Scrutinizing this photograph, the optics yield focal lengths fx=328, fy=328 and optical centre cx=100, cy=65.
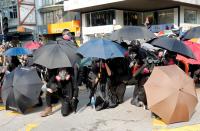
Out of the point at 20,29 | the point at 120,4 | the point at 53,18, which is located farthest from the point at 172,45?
the point at 20,29

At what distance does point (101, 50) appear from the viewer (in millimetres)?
7086

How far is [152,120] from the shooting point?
21.5ft

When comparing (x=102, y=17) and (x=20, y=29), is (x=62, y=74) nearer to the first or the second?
(x=102, y=17)

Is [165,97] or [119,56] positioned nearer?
[165,97]

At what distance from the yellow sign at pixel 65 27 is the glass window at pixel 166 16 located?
8626mm

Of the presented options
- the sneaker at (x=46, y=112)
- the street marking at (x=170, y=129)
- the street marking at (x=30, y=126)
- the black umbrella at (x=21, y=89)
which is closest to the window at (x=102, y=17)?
the black umbrella at (x=21, y=89)

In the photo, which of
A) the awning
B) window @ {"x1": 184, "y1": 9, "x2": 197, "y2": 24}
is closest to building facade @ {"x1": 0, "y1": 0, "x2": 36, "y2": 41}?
the awning

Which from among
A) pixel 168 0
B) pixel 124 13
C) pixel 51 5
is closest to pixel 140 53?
pixel 168 0

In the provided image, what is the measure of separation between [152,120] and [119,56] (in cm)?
157

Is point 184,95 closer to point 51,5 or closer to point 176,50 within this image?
point 176,50

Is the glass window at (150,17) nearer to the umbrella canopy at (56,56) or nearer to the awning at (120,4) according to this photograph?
the awning at (120,4)

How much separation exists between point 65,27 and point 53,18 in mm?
6223

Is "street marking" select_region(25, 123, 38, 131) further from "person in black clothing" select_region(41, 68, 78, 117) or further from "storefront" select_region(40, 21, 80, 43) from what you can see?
"storefront" select_region(40, 21, 80, 43)

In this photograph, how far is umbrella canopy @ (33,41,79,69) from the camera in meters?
6.82
